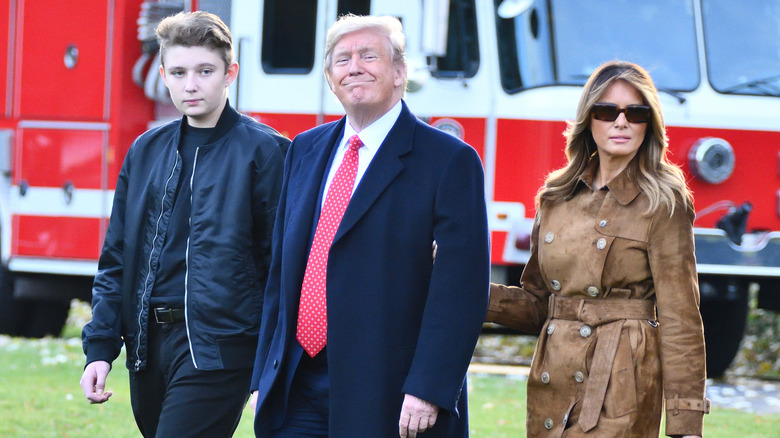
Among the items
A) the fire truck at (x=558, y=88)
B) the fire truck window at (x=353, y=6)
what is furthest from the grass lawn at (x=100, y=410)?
the fire truck window at (x=353, y=6)

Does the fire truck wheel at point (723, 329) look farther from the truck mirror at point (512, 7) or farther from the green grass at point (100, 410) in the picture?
the truck mirror at point (512, 7)

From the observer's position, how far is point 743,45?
9.01 metres

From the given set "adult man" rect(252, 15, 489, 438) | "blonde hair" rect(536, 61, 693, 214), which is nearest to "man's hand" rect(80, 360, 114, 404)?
"adult man" rect(252, 15, 489, 438)

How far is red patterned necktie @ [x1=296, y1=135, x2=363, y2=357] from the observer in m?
3.65

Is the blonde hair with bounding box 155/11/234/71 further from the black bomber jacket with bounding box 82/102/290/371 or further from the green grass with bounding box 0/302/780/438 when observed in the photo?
the green grass with bounding box 0/302/780/438

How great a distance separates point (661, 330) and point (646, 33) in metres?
5.26

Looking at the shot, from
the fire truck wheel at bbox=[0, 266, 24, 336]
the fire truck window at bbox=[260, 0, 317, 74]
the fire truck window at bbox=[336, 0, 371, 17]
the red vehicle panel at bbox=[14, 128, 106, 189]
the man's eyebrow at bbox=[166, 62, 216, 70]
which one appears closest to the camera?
the man's eyebrow at bbox=[166, 62, 216, 70]

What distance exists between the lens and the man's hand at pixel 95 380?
419 cm

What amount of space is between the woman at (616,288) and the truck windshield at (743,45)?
5122 millimetres

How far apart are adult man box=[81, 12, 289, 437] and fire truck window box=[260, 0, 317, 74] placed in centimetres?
497

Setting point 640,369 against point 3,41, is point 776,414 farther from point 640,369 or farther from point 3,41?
point 3,41

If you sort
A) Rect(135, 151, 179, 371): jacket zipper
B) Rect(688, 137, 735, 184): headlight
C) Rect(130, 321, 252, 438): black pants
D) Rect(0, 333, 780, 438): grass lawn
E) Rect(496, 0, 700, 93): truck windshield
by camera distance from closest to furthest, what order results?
Rect(130, 321, 252, 438): black pants, Rect(135, 151, 179, 371): jacket zipper, Rect(0, 333, 780, 438): grass lawn, Rect(496, 0, 700, 93): truck windshield, Rect(688, 137, 735, 184): headlight

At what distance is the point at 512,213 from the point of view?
28.9 ft

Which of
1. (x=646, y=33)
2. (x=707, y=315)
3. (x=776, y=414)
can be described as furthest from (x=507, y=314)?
(x=707, y=315)
